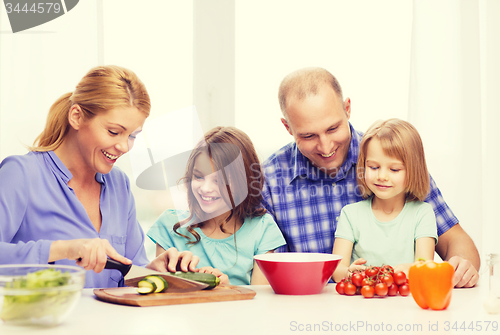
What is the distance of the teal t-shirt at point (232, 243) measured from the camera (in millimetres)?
1649

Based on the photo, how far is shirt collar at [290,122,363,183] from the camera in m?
1.79

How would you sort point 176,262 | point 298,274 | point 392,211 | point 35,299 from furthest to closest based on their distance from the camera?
point 392,211, point 176,262, point 298,274, point 35,299

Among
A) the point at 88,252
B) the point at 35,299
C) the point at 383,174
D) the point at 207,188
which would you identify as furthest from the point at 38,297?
the point at 383,174

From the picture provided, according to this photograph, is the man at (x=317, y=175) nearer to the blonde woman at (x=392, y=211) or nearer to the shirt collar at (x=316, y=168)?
the shirt collar at (x=316, y=168)

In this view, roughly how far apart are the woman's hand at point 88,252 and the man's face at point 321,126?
2.93 feet

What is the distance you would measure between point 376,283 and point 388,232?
53 cm

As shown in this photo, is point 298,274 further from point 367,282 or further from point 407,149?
point 407,149

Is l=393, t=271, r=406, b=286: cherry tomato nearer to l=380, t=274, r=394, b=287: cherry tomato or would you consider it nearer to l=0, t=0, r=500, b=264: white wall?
l=380, t=274, r=394, b=287: cherry tomato

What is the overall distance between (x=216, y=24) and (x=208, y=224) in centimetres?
114

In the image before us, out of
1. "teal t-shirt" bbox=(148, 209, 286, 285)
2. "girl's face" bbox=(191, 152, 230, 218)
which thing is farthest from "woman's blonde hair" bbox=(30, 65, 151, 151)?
"teal t-shirt" bbox=(148, 209, 286, 285)

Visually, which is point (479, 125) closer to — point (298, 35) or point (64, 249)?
point (298, 35)

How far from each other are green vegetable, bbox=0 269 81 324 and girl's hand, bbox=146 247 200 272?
1.58 ft

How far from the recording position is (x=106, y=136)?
1444mm

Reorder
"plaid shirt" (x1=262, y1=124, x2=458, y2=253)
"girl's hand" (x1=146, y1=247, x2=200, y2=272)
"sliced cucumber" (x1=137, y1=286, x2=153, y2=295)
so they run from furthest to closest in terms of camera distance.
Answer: "plaid shirt" (x1=262, y1=124, x2=458, y2=253), "girl's hand" (x1=146, y1=247, x2=200, y2=272), "sliced cucumber" (x1=137, y1=286, x2=153, y2=295)
